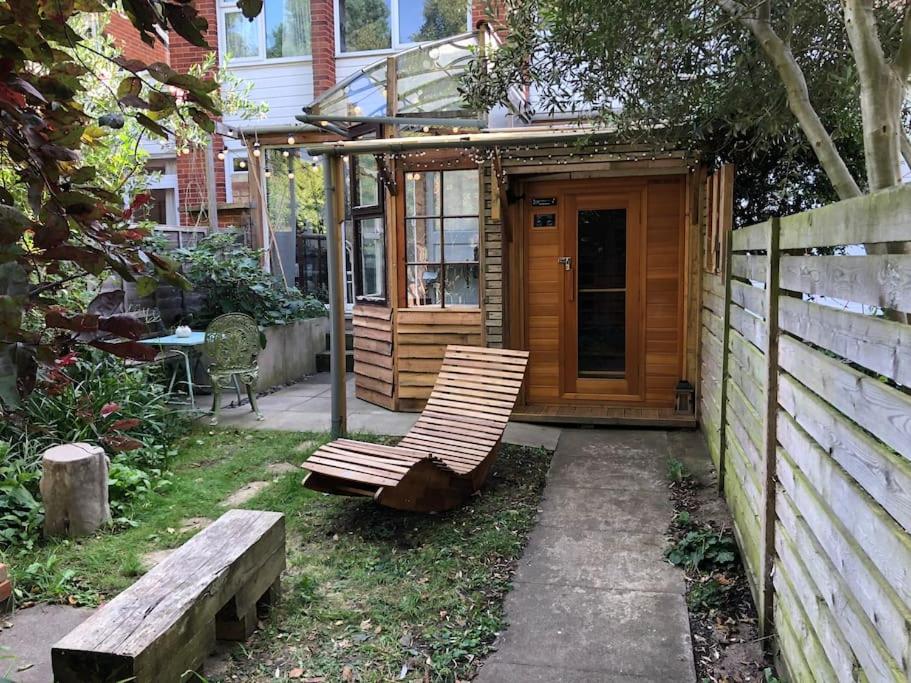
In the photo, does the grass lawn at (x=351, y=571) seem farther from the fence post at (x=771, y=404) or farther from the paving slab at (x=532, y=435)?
the fence post at (x=771, y=404)

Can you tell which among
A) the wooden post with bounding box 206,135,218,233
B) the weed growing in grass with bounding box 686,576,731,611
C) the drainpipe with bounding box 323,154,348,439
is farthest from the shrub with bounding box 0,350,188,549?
the wooden post with bounding box 206,135,218,233

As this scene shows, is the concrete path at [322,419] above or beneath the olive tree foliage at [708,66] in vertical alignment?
beneath

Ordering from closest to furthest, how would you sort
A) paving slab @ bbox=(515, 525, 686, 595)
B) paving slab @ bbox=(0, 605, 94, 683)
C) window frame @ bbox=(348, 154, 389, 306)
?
1. paving slab @ bbox=(0, 605, 94, 683)
2. paving slab @ bbox=(515, 525, 686, 595)
3. window frame @ bbox=(348, 154, 389, 306)

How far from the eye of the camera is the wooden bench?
221 centimetres

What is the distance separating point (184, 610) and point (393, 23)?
31.2ft

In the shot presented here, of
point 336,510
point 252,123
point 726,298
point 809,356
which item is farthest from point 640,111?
point 252,123

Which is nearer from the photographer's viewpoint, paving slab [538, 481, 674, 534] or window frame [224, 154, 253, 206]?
paving slab [538, 481, 674, 534]

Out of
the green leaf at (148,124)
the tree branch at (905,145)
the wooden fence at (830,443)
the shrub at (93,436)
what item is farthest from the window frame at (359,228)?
the green leaf at (148,124)

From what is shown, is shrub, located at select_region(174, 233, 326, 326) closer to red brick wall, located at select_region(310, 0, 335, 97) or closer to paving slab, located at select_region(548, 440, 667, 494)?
red brick wall, located at select_region(310, 0, 335, 97)

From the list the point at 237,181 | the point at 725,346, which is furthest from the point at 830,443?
the point at 237,181

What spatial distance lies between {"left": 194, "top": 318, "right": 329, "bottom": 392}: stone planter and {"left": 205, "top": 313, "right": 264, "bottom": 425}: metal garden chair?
0.91 m

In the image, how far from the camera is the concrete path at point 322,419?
616cm

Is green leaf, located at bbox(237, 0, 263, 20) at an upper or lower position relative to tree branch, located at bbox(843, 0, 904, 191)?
lower

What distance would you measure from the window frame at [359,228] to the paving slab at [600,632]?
415cm
